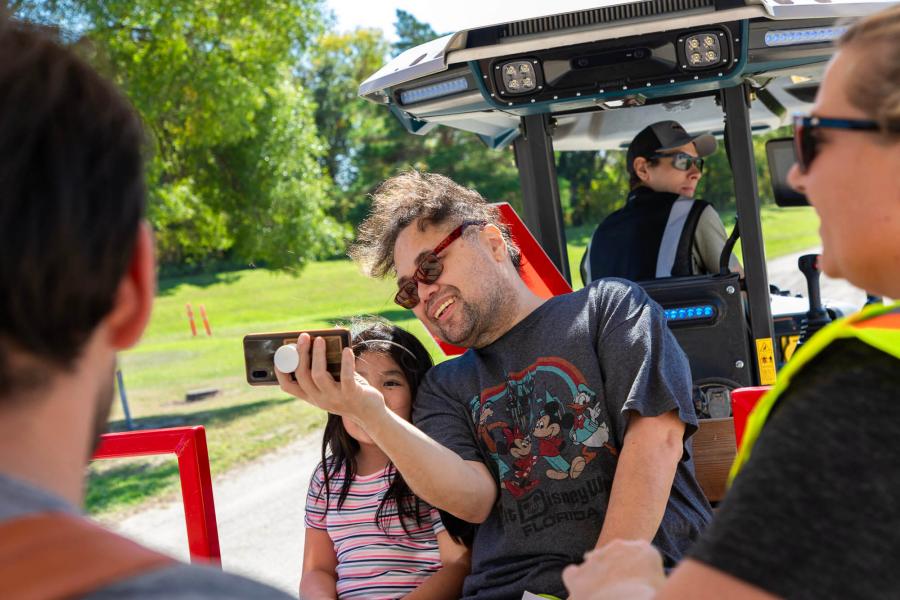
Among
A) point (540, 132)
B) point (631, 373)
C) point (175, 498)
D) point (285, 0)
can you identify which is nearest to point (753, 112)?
point (540, 132)

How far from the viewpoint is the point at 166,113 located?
33.2 ft

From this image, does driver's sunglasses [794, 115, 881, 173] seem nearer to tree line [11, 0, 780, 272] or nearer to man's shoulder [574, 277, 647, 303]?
man's shoulder [574, 277, 647, 303]

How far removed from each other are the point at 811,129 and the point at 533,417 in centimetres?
149

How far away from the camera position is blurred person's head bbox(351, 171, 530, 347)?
9.43ft

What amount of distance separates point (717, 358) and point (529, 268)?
2.88 feet

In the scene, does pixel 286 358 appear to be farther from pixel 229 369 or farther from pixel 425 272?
pixel 229 369

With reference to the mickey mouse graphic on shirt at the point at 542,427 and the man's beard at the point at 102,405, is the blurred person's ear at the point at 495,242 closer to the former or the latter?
the mickey mouse graphic on shirt at the point at 542,427

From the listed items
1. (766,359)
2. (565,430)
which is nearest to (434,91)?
(766,359)

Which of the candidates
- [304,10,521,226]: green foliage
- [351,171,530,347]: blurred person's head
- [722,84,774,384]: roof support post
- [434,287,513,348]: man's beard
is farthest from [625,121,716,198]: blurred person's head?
[304,10,521,226]: green foliage

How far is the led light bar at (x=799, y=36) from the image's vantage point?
349 cm

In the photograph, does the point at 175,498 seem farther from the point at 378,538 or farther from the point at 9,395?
the point at 9,395

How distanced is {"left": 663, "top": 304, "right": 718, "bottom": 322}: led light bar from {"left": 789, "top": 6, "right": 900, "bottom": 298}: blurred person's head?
8.68ft

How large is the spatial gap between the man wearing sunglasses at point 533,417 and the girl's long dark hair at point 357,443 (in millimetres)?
175

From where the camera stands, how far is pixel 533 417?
267cm
